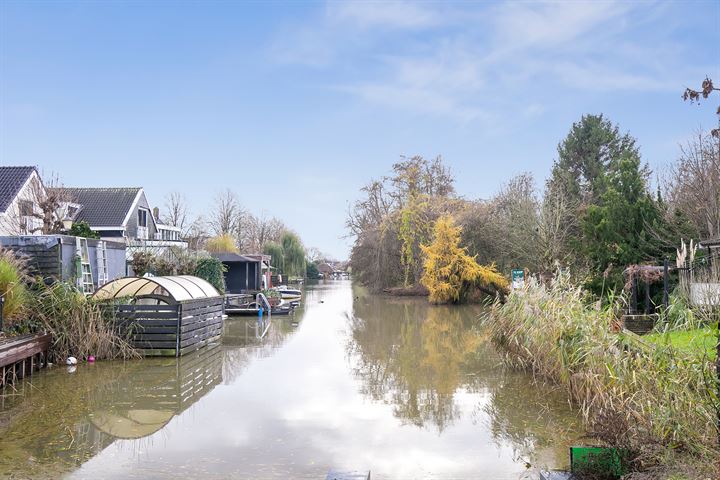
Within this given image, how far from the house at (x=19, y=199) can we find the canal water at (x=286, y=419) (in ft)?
55.1

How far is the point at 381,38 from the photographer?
1510 cm

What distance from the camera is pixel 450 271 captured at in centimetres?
3300

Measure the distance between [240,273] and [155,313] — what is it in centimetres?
1907

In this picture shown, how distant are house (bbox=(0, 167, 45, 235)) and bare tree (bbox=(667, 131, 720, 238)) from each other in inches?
986

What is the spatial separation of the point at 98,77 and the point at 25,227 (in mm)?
11019

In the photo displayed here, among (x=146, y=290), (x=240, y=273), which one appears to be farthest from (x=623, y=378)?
(x=240, y=273)

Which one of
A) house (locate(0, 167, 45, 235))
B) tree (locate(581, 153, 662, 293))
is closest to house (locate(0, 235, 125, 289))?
house (locate(0, 167, 45, 235))

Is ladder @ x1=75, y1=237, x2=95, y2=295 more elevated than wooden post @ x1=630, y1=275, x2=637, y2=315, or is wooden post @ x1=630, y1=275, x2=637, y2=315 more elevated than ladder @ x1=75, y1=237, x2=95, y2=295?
ladder @ x1=75, y1=237, x2=95, y2=295

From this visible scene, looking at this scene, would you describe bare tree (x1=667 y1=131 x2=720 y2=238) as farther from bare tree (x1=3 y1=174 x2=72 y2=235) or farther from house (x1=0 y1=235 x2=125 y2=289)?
bare tree (x1=3 y1=174 x2=72 y2=235)

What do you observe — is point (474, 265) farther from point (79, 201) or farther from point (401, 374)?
point (79, 201)

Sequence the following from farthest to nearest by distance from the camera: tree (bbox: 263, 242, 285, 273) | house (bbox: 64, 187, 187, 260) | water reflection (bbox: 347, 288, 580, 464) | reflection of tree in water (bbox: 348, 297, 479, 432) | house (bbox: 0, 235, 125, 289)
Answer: tree (bbox: 263, 242, 285, 273)
house (bbox: 64, 187, 187, 260)
house (bbox: 0, 235, 125, 289)
reflection of tree in water (bbox: 348, 297, 479, 432)
water reflection (bbox: 347, 288, 580, 464)

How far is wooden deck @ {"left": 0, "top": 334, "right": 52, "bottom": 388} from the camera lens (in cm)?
1039

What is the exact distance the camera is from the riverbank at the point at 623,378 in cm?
504

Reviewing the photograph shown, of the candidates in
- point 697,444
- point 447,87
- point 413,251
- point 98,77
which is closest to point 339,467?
point 697,444
